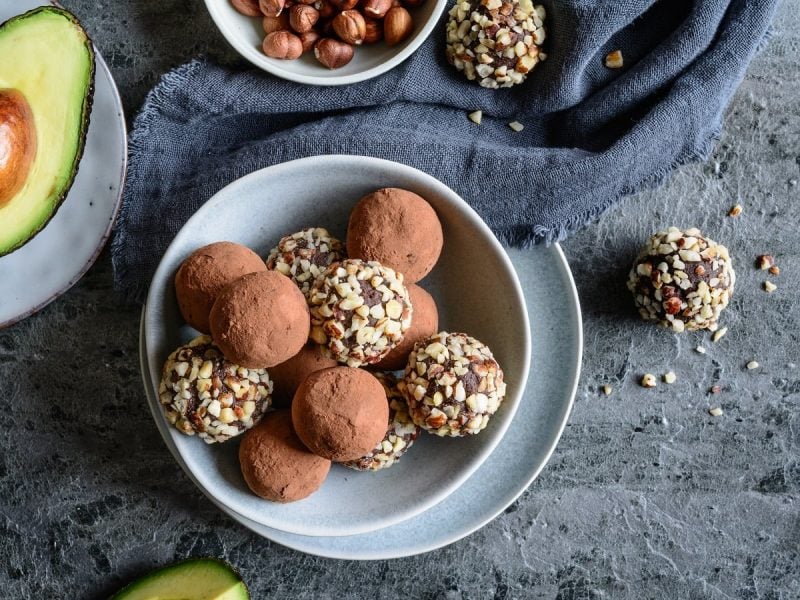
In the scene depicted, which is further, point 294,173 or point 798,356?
point 798,356

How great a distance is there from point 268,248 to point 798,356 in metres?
0.89

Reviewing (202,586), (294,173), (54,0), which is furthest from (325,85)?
(202,586)

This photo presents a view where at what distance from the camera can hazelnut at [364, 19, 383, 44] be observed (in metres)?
1.23

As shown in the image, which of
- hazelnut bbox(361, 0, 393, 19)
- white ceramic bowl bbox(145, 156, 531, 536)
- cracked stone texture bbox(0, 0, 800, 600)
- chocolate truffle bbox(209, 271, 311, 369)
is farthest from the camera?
cracked stone texture bbox(0, 0, 800, 600)

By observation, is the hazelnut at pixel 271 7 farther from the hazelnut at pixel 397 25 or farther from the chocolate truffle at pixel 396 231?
the chocolate truffle at pixel 396 231

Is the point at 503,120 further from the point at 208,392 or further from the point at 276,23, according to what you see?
the point at 208,392

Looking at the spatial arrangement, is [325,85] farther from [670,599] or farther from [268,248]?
[670,599]

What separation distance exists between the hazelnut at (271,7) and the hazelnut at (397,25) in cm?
16

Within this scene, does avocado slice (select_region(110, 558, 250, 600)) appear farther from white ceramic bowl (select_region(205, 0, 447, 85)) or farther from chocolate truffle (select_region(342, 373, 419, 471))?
white ceramic bowl (select_region(205, 0, 447, 85))

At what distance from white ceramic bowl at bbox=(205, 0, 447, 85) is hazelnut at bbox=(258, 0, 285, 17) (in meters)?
0.04

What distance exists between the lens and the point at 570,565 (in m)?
1.34

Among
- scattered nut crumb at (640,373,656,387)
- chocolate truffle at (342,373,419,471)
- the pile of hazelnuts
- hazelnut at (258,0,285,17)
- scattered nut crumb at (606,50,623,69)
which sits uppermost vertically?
hazelnut at (258,0,285,17)

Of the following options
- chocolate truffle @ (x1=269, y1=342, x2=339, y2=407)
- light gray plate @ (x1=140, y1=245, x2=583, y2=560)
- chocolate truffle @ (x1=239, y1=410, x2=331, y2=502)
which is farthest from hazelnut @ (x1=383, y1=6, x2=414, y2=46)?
chocolate truffle @ (x1=239, y1=410, x2=331, y2=502)

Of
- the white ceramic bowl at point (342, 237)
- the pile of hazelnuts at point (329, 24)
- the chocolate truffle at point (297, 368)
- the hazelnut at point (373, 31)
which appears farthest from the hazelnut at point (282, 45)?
the chocolate truffle at point (297, 368)
